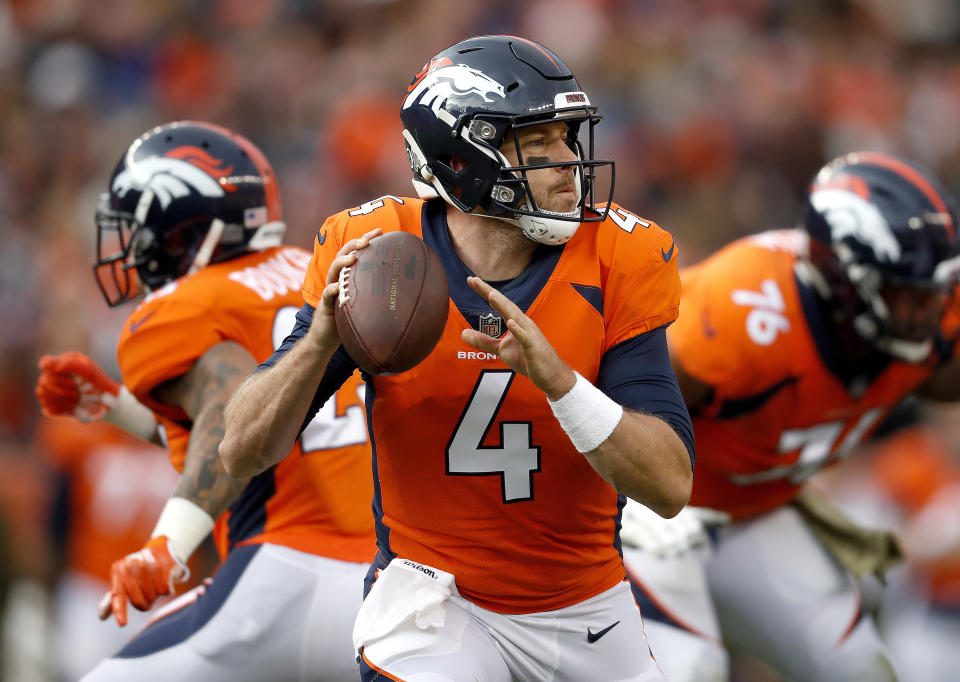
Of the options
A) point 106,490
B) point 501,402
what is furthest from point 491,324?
point 106,490

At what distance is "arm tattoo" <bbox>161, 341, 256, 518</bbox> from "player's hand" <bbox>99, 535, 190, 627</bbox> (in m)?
0.17

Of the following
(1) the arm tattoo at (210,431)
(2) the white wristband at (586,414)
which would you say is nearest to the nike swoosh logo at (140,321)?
(1) the arm tattoo at (210,431)

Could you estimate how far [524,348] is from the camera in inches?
94.7

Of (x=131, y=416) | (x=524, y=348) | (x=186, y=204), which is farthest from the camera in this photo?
(x=131, y=416)

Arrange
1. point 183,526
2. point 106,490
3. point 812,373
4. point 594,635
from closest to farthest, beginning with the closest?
point 594,635 < point 183,526 < point 812,373 < point 106,490

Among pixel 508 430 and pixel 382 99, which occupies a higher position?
pixel 508 430

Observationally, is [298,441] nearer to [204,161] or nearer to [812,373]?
[204,161]

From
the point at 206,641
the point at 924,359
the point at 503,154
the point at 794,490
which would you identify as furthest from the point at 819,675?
the point at 503,154

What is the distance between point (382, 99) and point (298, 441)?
6664 millimetres

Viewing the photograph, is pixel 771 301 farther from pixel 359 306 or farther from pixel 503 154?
pixel 359 306

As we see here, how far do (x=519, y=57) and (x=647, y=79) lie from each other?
7.31 meters

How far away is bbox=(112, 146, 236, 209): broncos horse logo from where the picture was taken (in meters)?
3.89

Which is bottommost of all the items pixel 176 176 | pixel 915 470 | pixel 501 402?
pixel 915 470

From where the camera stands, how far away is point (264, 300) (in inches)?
147
